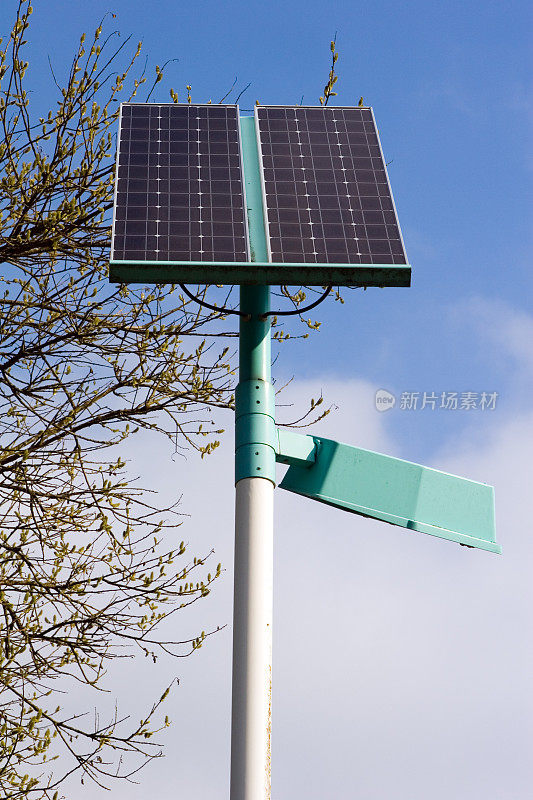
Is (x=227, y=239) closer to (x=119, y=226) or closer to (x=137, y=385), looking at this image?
(x=119, y=226)

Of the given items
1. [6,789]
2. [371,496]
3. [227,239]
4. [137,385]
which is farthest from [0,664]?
[227,239]

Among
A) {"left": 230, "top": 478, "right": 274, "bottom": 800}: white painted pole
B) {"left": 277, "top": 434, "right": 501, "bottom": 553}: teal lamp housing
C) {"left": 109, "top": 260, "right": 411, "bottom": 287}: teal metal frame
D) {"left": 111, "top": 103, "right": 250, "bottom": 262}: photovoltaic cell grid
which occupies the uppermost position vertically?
{"left": 111, "top": 103, "right": 250, "bottom": 262}: photovoltaic cell grid

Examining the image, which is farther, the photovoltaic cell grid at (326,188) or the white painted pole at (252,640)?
the photovoltaic cell grid at (326,188)

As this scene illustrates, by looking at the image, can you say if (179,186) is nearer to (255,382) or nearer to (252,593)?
(255,382)

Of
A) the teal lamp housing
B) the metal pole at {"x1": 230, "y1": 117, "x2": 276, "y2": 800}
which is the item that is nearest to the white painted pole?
the metal pole at {"x1": 230, "y1": 117, "x2": 276, "y2": 800}

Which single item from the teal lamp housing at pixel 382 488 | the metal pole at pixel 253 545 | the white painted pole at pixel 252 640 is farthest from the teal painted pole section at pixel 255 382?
the teal lamp housing at pixel 382 488

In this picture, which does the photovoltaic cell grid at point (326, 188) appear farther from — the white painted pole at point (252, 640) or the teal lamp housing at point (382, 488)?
the white painted pole at point (252, 640)

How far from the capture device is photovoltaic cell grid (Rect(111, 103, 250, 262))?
4.95 metres

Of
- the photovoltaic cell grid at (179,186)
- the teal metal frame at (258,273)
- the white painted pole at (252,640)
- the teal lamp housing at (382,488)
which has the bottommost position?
the white painted pole at (252,640)

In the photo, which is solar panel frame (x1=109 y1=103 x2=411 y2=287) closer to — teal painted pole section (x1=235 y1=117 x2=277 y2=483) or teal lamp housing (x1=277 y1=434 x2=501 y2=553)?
teal painted pole section (x1=235 y1=117 x2=277 y2=483)

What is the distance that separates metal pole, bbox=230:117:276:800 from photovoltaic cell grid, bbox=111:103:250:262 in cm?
17

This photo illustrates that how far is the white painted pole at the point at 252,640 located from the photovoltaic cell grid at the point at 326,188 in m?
1.20

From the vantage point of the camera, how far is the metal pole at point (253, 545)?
4492 millimetres

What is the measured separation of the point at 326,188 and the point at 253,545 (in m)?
2.13
